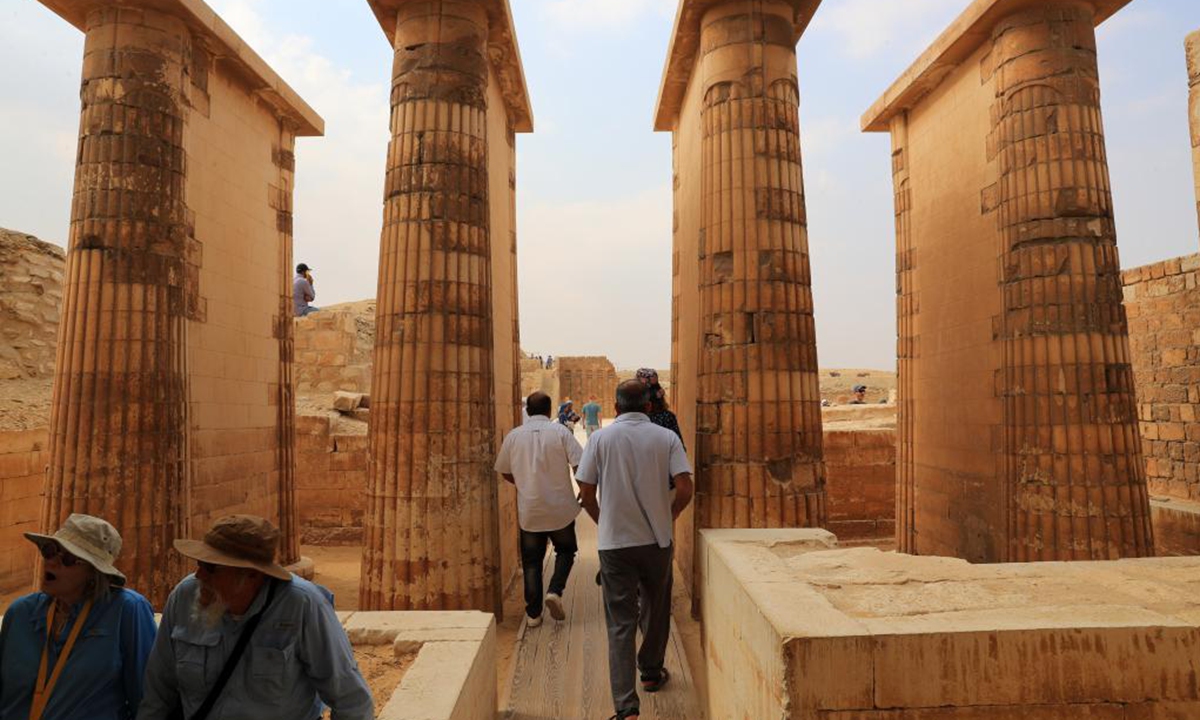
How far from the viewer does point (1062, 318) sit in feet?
21.1

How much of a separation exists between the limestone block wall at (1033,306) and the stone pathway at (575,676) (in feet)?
12.5

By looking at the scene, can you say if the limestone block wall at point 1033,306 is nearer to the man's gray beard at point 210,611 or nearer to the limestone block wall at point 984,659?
the limestone block wall at point 984,659

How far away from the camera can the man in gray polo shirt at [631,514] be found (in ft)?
13.7

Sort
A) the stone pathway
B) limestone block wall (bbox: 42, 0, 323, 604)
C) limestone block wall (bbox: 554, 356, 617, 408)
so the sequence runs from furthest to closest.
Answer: limestone block wall (bbox: 554, 356, 617, 408) → limestone block wall (bbox: 42, 0, 323, 604) → the stone pathway

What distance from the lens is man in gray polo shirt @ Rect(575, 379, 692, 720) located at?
4176mm

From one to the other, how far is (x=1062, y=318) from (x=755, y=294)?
2.94m

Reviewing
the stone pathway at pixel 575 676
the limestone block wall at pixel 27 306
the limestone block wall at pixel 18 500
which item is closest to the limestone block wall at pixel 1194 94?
the stone pathway at pixel 575 676

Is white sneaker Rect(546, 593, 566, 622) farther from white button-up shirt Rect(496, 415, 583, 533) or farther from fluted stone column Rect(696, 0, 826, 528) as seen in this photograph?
fluted stone column Rect(696, 0, 826, 528)

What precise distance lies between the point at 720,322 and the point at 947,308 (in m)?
3.80

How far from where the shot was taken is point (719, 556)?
369 cm

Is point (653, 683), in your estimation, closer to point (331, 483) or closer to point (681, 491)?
point (681, 491)

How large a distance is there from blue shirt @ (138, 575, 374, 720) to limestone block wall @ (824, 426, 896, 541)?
36.0 ft

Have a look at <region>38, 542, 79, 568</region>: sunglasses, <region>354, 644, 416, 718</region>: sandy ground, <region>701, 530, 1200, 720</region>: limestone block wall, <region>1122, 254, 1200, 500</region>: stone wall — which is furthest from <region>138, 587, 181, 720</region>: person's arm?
<region>1122, 254, 1200, 500</region>: stone wall

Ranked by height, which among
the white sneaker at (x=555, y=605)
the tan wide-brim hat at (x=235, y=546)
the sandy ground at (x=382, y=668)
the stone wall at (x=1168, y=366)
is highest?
the stone wall at (x=1168, y=366)
